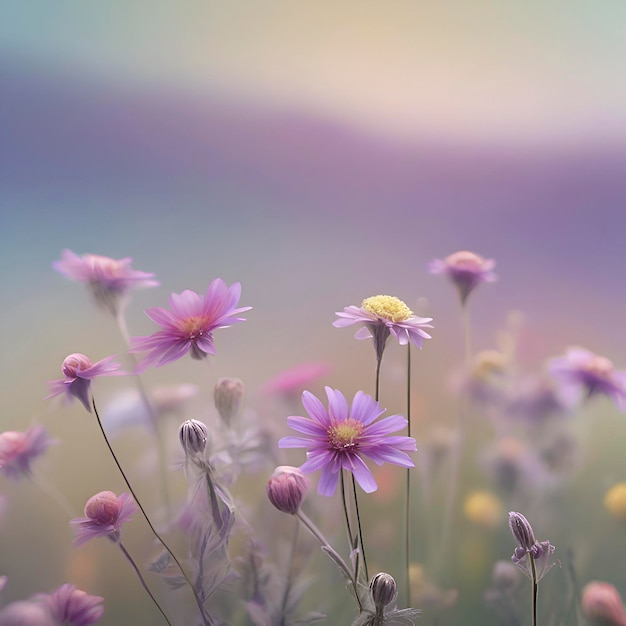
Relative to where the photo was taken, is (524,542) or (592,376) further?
(592,376)

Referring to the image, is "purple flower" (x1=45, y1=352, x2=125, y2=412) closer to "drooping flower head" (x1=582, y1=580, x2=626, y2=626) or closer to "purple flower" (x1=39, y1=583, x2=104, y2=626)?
"purple flower" (x1=39, y1=583, x2=104, y2=626)

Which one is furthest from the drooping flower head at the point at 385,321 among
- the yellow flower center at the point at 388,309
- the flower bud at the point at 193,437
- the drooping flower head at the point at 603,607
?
the drooping flower head at the point at 603,607

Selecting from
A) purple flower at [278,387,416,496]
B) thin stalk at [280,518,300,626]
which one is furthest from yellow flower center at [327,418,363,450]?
thin stalk at [280,518,300,626]

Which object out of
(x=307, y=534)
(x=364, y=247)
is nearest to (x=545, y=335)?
(x=364, y=247)

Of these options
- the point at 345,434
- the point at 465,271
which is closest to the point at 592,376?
the point at 465,271

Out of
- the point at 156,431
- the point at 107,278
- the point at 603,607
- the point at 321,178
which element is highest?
the point at 321,178

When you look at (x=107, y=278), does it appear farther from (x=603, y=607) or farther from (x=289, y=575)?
(x=603, y=607)

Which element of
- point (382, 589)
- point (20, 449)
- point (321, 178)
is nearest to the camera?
point (382, 589)

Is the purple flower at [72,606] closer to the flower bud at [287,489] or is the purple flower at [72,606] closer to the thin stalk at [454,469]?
the flower bud at [287,489]
